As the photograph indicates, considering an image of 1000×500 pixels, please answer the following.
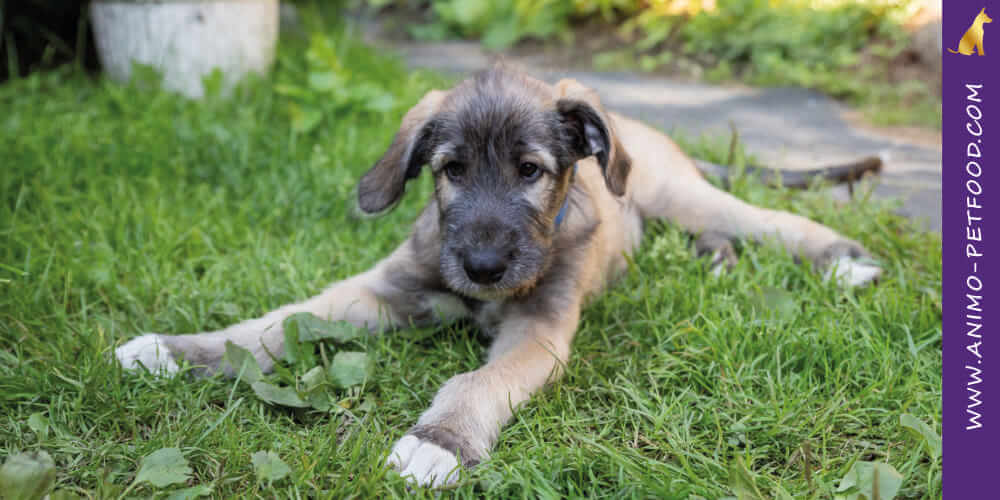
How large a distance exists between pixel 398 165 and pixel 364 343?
0.69 metres

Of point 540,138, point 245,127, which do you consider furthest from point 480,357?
point 245,127

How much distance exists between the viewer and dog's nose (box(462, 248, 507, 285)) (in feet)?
8.77

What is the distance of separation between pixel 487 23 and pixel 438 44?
0.61m

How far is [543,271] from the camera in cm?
295

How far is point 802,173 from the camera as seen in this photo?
445 centimetres

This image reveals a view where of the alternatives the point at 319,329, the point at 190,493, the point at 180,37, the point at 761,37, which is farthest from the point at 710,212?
the point at 761,37

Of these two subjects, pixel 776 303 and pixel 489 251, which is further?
pixel 776 303

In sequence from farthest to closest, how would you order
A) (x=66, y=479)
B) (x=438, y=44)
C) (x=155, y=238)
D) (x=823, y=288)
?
(x=438, y=44) → (x=155, y=238) → (x=823, y=288) → (x=66, y=479)

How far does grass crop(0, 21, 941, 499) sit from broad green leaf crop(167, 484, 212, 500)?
0.07m

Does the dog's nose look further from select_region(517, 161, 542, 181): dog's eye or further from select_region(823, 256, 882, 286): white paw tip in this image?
select_region(823, 256, 882, 286): white paw tip

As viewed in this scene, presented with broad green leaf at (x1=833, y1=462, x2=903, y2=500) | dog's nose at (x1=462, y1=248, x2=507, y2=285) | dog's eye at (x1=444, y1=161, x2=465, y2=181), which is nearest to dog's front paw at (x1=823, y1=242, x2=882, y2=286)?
broad green leaf at (x1=833, y1=462, x2=903, y2=500)

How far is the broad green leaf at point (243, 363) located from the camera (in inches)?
104
